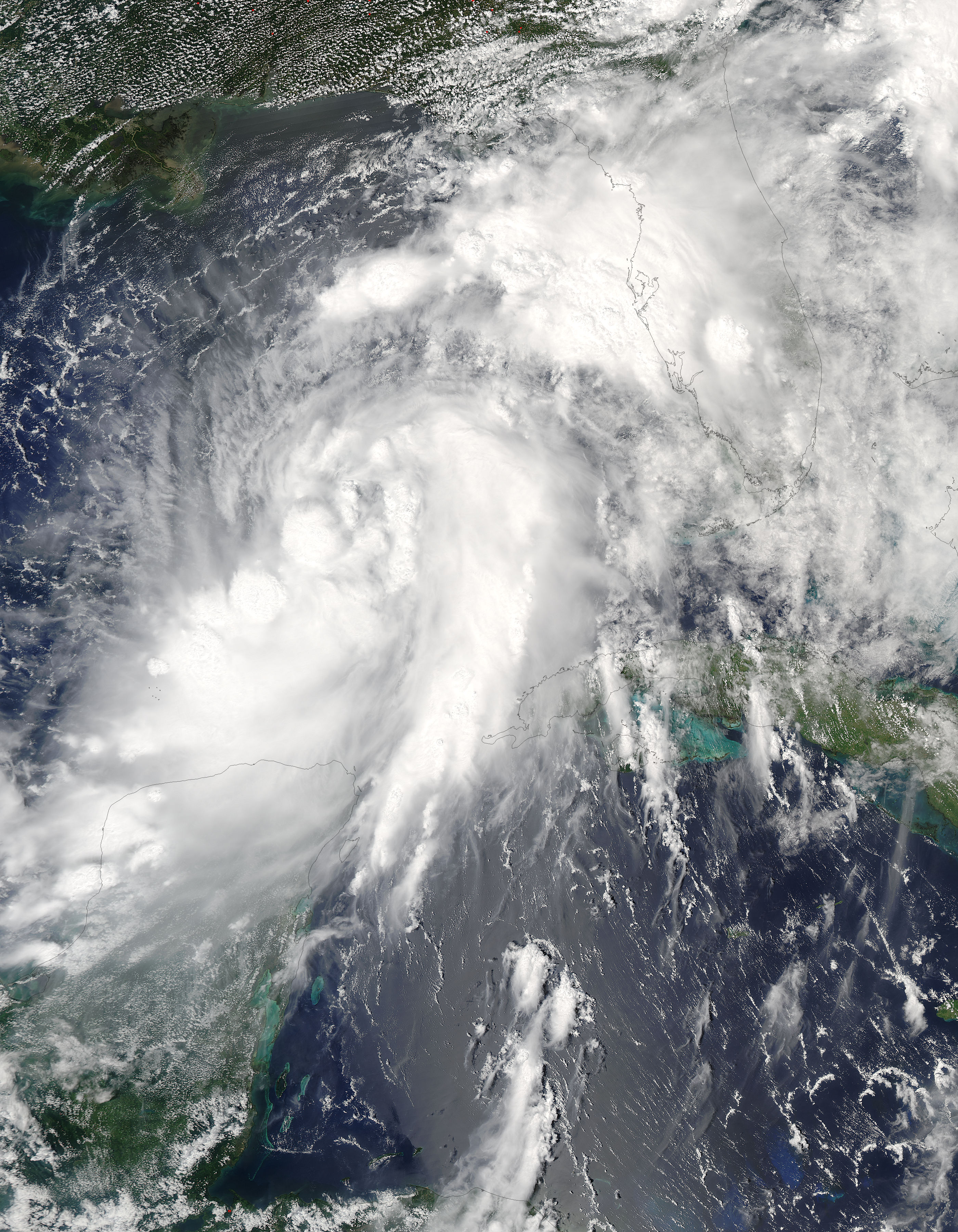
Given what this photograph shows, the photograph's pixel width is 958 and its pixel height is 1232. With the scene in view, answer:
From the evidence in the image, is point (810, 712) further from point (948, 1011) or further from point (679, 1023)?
point (679, 1023)

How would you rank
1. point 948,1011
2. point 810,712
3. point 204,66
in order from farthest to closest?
point 204,66 < point 810,712 < point 948,1011

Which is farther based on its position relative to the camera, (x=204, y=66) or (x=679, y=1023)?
(x=204, y=66)

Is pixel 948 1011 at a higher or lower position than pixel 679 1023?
lower

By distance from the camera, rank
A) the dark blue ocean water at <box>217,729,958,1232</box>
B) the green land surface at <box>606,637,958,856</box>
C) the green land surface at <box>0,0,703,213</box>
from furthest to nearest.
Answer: the green land surface at <box>0,0,703,213</box>, the green land surface at <box>606,637,958,856</box>, the dark blue ocean water at <box>217,729,958,1232</box>

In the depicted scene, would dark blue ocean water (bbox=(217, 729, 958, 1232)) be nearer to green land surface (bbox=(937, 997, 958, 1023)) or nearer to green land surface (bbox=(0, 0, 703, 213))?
green land surface (bbox=(937, 997, 958, 1023))

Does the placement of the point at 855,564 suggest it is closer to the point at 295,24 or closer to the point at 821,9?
the point at 821,9

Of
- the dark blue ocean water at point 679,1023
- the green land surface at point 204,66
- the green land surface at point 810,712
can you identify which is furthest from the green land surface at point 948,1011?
the green land surface at point 204,66

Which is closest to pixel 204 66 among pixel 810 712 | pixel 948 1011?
pixel 810 712

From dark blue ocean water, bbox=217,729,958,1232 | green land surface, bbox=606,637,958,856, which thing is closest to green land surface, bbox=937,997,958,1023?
dark blue ocean water, bbox=217,729,958,1232

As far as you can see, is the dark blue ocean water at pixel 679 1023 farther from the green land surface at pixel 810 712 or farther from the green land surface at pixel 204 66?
the green land surface at pixel 204 66

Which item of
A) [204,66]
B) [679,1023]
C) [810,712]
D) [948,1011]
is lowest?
[948,1011]

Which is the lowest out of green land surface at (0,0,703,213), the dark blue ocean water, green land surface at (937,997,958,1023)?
green land surface at (937,997,958,1023)

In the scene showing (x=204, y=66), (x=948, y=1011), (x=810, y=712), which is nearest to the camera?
(x=948, y=1011)
